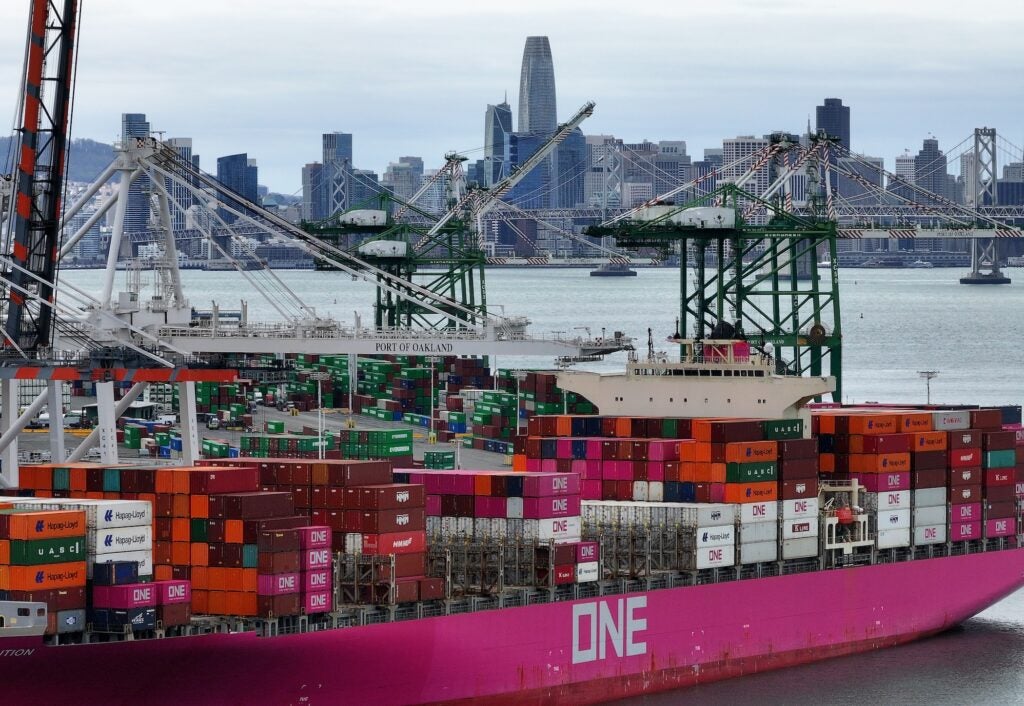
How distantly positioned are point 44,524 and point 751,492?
18.8 metres

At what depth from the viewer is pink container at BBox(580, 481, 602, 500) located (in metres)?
46.7

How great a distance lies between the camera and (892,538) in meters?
50.7

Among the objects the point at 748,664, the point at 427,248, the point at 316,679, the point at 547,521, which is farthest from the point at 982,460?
the point at 427,248

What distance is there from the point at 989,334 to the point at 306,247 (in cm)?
10995

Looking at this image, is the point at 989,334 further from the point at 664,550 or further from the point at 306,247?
the point at 664,550

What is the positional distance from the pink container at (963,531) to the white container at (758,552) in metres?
7.03

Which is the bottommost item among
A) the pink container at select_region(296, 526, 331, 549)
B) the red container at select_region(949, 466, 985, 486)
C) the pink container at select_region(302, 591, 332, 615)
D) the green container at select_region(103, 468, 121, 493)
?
the pink container at select_region(302, 591, 332, 615)

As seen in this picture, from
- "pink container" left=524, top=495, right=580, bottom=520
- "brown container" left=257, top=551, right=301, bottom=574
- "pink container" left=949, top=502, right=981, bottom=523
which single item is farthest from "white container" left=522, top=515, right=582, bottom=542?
"pink container" left=949, top=502, right=981, bottom=523

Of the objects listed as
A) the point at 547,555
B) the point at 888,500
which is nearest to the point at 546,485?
the point at 547,555

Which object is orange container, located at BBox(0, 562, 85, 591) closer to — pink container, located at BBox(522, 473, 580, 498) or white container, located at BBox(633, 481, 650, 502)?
pink container, located at BBox(522, 473, 580, 498)

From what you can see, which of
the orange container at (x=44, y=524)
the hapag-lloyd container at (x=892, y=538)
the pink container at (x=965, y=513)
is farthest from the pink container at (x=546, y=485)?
the pink container at (x=965, y=513)

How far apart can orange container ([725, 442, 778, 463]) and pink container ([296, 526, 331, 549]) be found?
1238cm

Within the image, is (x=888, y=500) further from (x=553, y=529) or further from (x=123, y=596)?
(x=123, y=596)

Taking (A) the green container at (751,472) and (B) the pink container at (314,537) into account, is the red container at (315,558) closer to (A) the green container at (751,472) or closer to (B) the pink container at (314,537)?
(B) the pink container at (314,537)
